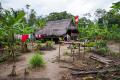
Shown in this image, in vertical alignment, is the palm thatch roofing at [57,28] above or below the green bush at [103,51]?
above

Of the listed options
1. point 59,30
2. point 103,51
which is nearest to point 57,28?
point 59,30

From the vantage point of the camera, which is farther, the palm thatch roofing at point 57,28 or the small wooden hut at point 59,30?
the palm thatch roofing at point 57,28

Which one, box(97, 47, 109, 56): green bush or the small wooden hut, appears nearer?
box(97, 47, 109, 56): green bush


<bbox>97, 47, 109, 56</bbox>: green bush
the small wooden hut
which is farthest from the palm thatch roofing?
<bbox>97, 47, 109, 56</bbox>: green bush

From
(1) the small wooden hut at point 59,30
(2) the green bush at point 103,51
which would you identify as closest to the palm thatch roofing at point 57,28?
(1) the small wooden hut at point 59,30

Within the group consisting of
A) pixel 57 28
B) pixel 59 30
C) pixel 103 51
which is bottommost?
pixel 103 51

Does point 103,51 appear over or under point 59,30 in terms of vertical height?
under

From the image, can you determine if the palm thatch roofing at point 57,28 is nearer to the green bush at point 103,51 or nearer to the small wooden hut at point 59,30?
the small wooden hut at point 59,30

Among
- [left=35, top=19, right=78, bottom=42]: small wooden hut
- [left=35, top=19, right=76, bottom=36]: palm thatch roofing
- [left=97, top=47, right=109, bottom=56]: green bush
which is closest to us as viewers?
[left=97, top=47, right=109, bottom=56]: green bush

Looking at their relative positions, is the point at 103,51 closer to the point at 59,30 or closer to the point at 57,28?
the point at 59,30

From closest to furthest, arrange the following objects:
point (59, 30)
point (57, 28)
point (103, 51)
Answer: point (103, 51) → point (59, 30) → point (57, 28)

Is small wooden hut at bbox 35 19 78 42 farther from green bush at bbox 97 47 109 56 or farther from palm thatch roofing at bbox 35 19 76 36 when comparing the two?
green bush at bbox 97 47 109 56

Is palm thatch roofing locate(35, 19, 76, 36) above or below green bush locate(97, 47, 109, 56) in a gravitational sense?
above

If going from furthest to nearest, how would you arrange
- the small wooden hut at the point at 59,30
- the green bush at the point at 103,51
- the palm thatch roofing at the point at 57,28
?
the palm thatch roofing at the point at 57,28, the small wooden hut at the point at 59,30, the green bush at the point at 103,51
